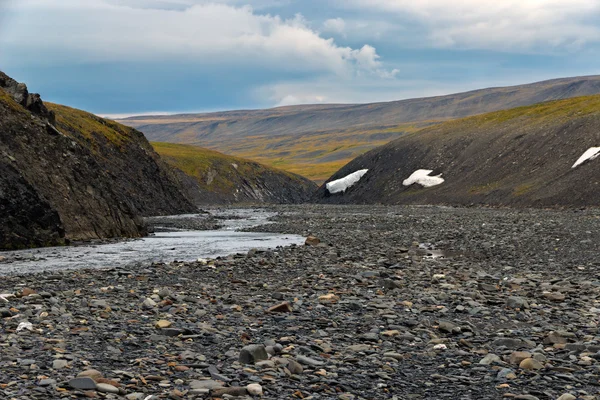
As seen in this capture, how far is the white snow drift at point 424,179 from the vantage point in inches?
4257

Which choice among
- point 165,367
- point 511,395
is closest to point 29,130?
point 165,367

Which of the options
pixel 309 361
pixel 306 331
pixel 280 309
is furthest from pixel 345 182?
pixel 309 361

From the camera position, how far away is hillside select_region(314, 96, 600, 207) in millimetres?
76688

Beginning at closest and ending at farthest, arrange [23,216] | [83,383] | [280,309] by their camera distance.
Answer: [83,383] → [280,309] → [23,216]

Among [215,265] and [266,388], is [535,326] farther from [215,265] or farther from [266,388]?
[215,265]

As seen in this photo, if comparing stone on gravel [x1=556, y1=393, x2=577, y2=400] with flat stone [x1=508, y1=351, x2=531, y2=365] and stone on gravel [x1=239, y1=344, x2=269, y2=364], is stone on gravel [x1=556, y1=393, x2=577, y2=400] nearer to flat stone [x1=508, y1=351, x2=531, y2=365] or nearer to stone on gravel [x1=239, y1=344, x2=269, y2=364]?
flat stone [x1=508, y1=351, x2=531, y2=365]

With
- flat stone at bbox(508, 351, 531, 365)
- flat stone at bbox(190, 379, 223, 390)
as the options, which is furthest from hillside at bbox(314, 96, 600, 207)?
flat stone at bbox(190, 379, 223, 390)

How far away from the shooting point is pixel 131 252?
3300 centimetres

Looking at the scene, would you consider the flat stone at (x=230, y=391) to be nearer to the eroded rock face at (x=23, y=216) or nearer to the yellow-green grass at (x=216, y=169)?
the eroded rock face at (x=23, y=216)

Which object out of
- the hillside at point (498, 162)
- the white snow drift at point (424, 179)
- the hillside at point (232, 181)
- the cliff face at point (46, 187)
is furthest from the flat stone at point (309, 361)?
the hillside at point (232, 181)

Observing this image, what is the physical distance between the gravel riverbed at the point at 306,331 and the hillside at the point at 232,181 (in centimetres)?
11717

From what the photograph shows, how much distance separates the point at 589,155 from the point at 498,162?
20.5m

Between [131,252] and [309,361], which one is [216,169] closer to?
[131,252]

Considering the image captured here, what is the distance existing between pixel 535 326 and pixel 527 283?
240 inches
